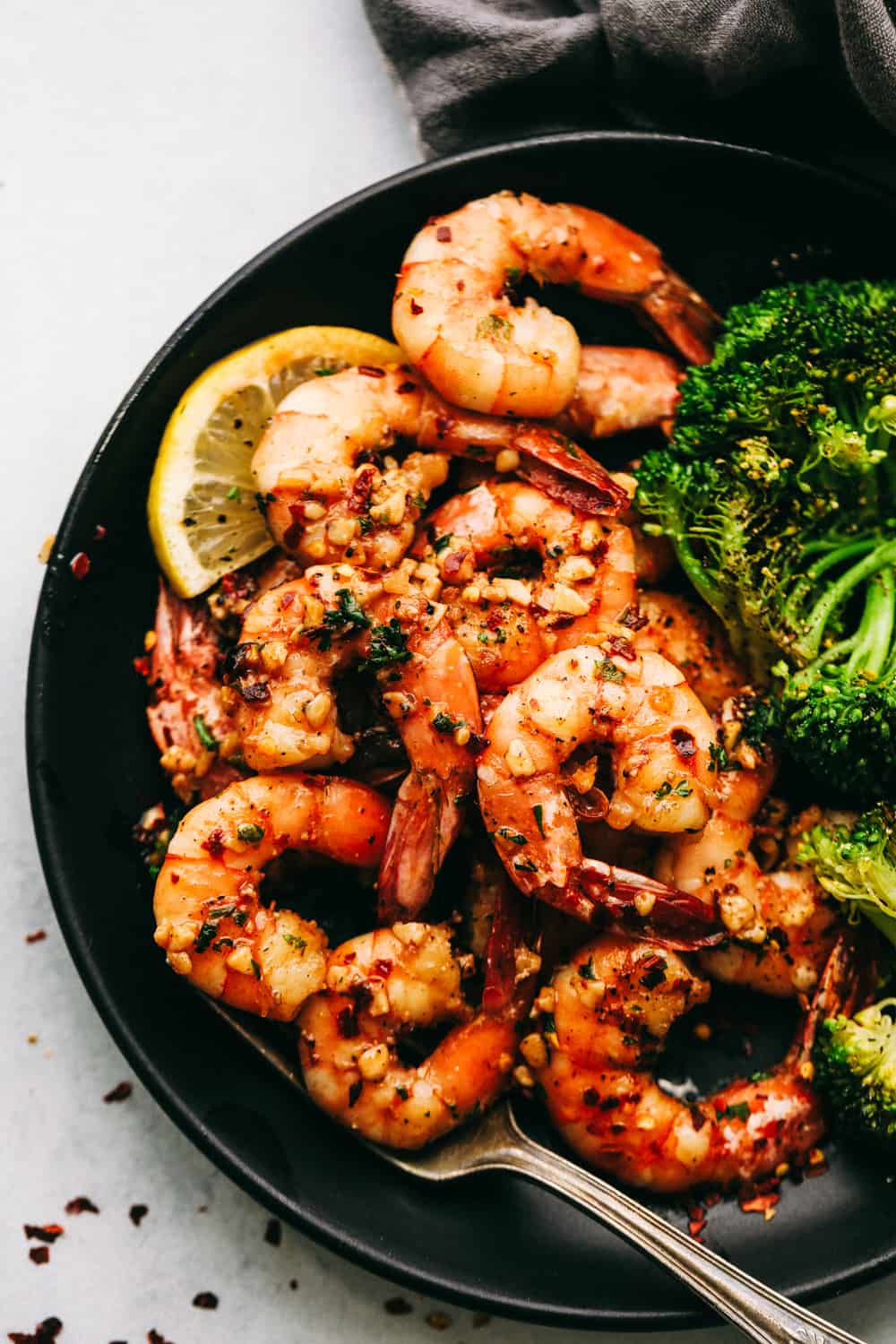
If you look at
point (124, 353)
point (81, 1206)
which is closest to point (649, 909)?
point (81, 1206)

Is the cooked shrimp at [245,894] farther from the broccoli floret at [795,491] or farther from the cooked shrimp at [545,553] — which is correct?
the broccoli floret at [795,491]

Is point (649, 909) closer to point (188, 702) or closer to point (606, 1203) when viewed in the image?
point (606, 1203)

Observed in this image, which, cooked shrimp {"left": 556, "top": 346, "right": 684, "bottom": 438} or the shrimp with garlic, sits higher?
cooked shrimp {"left": 556, "top": 346, "right": 684, "bottom": 438}

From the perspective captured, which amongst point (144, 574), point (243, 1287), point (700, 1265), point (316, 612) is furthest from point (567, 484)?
point (243, 1287)

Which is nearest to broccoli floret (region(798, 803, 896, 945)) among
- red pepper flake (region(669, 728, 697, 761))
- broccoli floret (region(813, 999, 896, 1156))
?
broccoli floret (region(813, 999, 896, 1156))

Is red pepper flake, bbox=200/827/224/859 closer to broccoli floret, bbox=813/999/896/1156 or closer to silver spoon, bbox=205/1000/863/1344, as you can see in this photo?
silver spoon, bbox=205/1000/863/1344

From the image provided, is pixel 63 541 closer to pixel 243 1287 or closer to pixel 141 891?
pixel 141 891

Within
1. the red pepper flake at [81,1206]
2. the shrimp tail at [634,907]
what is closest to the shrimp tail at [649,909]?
the shrimp tail at [634,907]
